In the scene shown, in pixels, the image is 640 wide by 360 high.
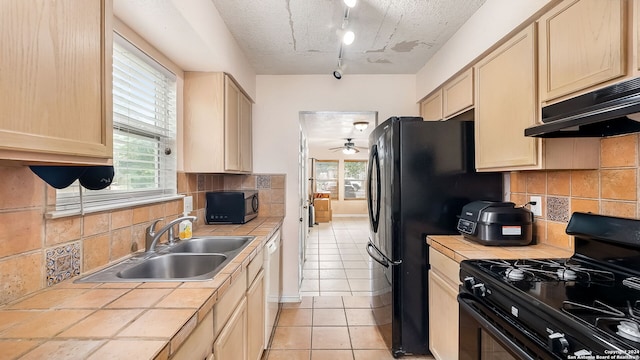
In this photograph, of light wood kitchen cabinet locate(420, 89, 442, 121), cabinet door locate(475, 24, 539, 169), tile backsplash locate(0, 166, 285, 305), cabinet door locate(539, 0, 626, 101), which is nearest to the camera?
tile backsplash locate(0, 166, 285, 305)

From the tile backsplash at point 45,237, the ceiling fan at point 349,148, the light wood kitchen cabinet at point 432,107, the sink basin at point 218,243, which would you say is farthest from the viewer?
the ceiling fan at point 349,148

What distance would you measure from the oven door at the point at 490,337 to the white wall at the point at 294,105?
183 centimetres

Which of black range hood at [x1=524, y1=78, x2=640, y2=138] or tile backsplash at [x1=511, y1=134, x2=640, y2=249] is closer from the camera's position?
black range hood at [x1=524, y1=78, x2=640, y2=138]

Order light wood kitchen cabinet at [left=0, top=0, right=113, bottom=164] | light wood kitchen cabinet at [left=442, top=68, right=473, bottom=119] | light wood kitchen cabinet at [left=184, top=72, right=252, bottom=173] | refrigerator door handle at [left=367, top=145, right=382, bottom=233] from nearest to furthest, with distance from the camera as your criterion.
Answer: light wood kitchen cabinet at [left=0, top=0, right=113, bottom=164] → light wood kitchen cabinet at [left=442, top=68, right=473, bottom=119] → light wood kitchen cabinet at [left=184, top=72, right=252, bottom=173] → refrigerator door handle at [left=367, top=145, right=382, bottom=233]

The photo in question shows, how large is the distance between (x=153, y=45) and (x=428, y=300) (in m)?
2.45

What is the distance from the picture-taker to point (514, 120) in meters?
1.55

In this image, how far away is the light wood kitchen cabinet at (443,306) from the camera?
1563mm

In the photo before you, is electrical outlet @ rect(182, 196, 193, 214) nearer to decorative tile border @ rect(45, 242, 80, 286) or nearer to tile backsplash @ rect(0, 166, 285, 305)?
tile backsplash @ rect(0, 166, 285, 305)

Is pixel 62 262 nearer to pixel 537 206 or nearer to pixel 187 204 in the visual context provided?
pixel 187 204

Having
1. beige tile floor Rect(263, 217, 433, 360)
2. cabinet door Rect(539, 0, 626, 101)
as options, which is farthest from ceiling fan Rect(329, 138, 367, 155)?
cabinet door Rect(539, 0, 626, 101)

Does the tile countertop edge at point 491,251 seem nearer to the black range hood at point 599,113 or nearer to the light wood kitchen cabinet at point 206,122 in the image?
the black range hood at point 599,113

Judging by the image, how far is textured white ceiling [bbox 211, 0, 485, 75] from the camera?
5.88 feet

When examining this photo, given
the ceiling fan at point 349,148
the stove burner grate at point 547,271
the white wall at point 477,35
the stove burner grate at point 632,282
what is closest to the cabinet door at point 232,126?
the white wall at point 477,35

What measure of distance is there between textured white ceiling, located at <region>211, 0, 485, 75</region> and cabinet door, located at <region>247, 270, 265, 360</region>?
1752 millimetres
